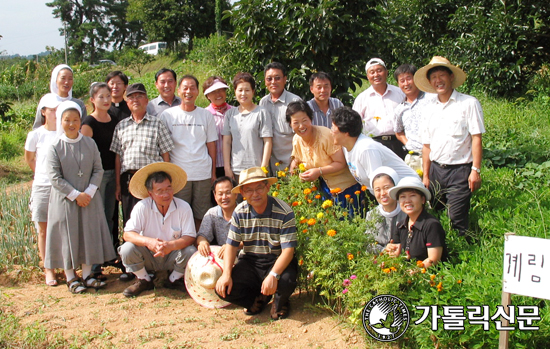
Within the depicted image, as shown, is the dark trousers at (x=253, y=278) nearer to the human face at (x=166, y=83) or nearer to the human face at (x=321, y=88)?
the human face at (x=321, y=88)

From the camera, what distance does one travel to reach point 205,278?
154 inches

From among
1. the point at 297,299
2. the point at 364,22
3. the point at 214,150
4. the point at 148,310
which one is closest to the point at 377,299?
the point at 297,299

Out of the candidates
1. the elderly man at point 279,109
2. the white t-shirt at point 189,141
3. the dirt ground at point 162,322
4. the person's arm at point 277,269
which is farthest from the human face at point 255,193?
the elderly man at point 279,109

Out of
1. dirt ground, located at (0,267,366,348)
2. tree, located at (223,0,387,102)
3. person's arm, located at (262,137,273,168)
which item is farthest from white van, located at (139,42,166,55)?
dirt ground, located at (0,267,366,348)

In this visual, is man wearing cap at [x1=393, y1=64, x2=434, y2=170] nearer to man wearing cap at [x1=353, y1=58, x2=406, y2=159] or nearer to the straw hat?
man wearing cap at [x1=353, y1=58, x2=406, y2=159]

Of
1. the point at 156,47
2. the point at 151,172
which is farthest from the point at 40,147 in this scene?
the point at 156,47

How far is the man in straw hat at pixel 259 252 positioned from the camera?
3.56 metres

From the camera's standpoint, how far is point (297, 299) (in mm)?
4012

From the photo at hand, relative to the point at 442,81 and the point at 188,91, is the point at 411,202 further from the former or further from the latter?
the point at 188,91

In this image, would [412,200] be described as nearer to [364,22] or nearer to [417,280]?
[417,280]

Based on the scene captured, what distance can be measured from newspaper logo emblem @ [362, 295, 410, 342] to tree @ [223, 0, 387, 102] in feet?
10.2

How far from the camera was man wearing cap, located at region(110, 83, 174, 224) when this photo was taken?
14.7 ft

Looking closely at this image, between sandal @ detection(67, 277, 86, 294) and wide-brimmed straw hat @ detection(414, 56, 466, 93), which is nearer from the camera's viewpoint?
wide-brimmed straw hat @ detection(414, 56, 466, 93)

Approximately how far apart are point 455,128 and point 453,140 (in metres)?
0.10
